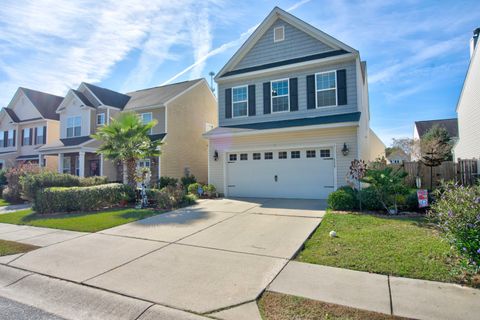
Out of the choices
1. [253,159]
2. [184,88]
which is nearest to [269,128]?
[253,159]

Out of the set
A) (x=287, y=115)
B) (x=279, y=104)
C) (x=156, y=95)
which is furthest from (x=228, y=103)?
(x=156, y=95)

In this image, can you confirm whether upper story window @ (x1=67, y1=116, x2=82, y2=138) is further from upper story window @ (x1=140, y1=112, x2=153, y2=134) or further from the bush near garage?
the bush near garage

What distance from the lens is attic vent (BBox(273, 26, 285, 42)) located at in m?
13.8

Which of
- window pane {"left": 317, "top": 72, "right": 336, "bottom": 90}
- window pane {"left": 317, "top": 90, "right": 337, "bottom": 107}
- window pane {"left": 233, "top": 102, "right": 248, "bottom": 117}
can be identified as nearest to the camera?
window pane {"left": 317, "top": 90, "right": 337, "bottom": 107}

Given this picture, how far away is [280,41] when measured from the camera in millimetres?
13891

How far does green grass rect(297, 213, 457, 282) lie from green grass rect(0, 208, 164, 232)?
6.12 m

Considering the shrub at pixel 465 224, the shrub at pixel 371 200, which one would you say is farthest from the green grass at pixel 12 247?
the shrub at pixel 371 200

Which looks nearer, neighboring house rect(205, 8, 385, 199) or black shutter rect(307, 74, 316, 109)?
neighboring house rect(205, 8, 385, 199)

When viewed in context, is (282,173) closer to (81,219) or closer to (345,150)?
(345,150)

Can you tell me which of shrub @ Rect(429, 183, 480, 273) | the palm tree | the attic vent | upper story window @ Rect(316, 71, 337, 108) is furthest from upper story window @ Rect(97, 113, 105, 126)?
shrub @ Rect(429, 183, 480, 273)

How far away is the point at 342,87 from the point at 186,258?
1071 centimetres

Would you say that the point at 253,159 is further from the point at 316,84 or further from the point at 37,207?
the point at 37,207

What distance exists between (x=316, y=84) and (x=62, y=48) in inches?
454

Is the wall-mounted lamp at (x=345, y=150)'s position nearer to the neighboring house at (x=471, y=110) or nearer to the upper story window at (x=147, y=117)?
the neighboring house at (x=471, y=110)
